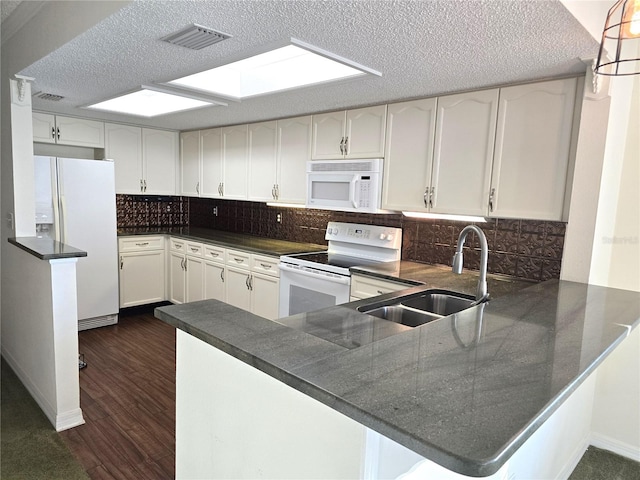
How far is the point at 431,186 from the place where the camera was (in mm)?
2893

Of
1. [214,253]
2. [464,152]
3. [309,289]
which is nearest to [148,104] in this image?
[214,253]

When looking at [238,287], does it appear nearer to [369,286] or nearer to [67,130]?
[369,286]

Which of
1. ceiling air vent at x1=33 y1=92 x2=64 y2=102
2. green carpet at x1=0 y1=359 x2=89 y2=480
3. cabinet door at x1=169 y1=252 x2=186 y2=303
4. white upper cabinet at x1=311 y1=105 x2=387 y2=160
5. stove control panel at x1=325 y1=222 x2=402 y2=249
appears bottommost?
green carpet at x1=0 y1=359 x2=89 y2=480

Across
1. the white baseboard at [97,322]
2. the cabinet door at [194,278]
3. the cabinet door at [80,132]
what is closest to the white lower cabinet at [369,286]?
the cabinet door at [194,278]

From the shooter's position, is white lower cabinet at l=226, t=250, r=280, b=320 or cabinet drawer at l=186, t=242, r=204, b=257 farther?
cabinet drawer at l=186, t=242, r=204, b=257

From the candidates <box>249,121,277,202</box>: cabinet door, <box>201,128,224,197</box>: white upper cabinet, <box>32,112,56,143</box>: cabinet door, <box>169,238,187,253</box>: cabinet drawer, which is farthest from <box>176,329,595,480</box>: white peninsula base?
<box>32,112,56,143</box>: cabinet door

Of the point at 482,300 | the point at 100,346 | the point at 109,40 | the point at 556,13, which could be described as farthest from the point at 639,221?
the point at 100,346

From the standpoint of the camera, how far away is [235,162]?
14.5 ft

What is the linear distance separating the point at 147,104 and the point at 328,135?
5.38 ft

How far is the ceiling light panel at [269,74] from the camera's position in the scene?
2492 mm

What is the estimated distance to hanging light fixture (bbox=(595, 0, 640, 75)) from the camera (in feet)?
3.78

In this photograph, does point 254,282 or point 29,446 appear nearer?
point 29,446

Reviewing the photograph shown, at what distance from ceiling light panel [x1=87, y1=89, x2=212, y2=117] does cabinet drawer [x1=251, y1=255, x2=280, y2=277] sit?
1.37 meters

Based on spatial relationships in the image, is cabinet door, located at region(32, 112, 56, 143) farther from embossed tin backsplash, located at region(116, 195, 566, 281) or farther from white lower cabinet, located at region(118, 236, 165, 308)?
white lower cabinet, located at region(118, 236, 165, 308)
